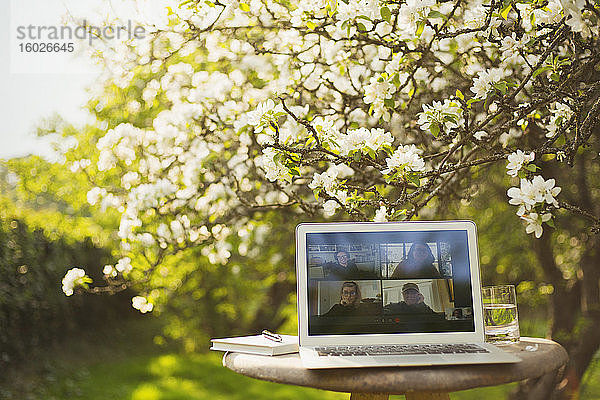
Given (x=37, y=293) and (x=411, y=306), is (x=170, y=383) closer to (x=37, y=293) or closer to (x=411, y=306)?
(x=37, y=293)

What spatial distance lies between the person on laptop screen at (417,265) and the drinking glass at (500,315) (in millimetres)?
171

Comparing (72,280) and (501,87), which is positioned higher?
(501,87)

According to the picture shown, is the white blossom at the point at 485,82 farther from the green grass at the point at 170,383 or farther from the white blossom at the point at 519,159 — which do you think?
the green grass at the point at 170,383

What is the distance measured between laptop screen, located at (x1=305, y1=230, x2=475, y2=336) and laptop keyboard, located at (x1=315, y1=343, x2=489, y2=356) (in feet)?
0.15

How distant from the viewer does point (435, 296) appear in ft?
4.47

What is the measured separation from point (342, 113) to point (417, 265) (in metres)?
0.87

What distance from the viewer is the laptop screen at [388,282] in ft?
4.44

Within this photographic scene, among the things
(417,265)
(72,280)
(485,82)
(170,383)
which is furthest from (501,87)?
(170,383)

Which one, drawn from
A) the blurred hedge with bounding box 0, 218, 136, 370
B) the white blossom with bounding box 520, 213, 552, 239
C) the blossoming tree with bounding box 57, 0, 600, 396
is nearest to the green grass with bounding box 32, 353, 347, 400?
the blurred hedge with bounding box 0, 218, 136, 370

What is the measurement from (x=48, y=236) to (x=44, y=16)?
1.41 metres

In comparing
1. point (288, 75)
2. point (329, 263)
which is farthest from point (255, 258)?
point (329, 263)

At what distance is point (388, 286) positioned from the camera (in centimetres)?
137

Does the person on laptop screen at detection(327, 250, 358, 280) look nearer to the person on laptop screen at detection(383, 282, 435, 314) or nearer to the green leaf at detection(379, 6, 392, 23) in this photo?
the person on laptop screen at detection(383, 282, 435, 314)

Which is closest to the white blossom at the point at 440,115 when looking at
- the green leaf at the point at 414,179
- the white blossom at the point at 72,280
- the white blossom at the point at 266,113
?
the green leaf at the point at 414,179
